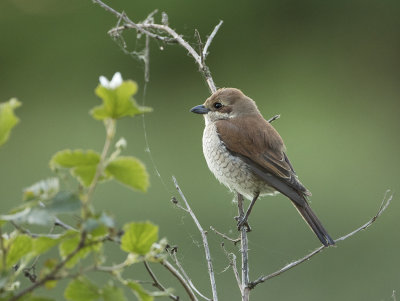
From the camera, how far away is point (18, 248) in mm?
787

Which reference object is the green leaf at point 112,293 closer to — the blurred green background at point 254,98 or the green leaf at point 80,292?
the green leaf at point 80,292

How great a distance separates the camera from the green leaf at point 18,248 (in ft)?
2.55

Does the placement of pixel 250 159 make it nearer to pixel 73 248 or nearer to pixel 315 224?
pixel 315 224

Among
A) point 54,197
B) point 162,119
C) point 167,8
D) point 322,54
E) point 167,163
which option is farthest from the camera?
point 322,54

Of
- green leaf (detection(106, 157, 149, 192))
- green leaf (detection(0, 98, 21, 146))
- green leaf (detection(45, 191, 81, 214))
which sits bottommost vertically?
green leaf (detection(45, 191, 81, 214))

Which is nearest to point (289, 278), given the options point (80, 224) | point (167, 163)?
point (167, 163)

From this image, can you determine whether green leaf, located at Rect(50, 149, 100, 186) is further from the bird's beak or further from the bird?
the bird's beak

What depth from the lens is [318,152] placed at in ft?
21.8

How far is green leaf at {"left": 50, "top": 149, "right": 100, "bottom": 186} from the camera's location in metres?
0.75

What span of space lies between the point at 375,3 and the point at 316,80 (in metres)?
1.53

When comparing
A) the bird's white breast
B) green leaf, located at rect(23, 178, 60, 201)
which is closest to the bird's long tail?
the bird's white breast

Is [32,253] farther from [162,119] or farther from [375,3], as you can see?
[375,3]

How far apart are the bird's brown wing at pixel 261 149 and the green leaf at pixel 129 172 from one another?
6.32 feet

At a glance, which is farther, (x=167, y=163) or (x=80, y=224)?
(x=167, y=163)
